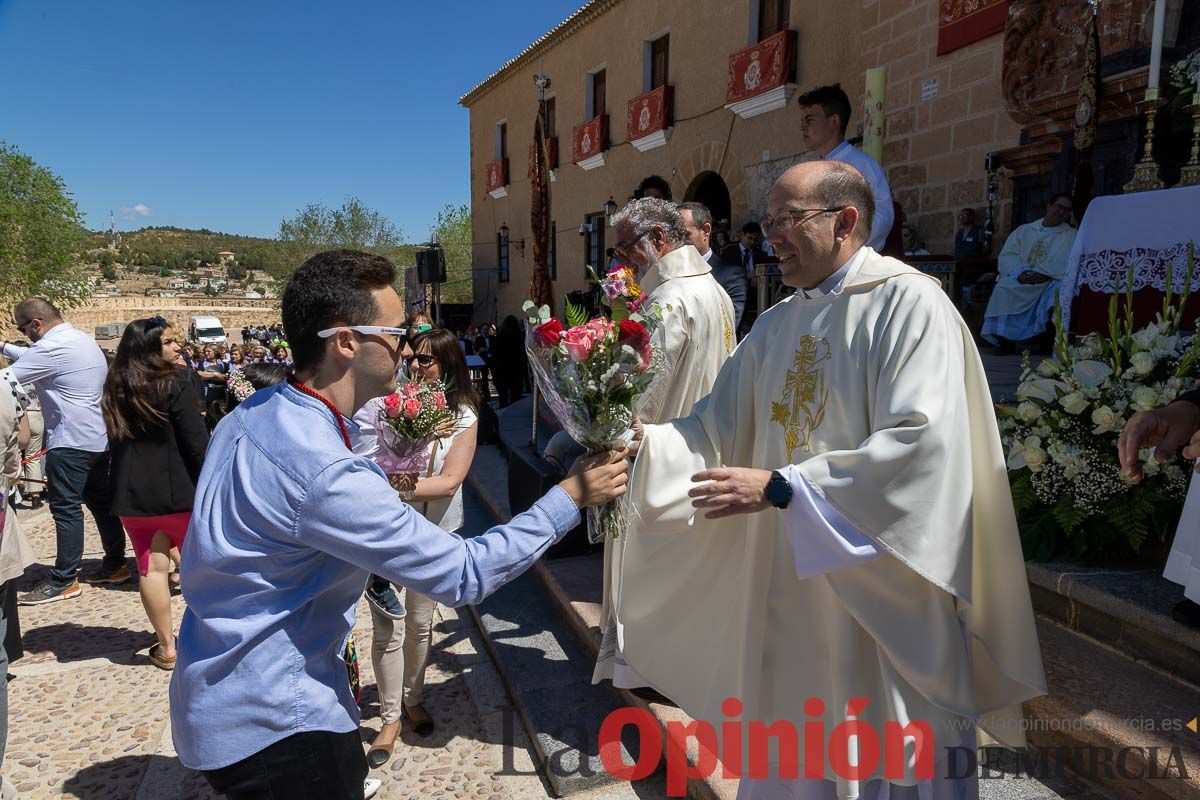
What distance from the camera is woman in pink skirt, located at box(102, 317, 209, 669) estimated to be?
156 inches

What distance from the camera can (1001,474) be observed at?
1.91 meters

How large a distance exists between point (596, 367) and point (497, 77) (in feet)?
74.4

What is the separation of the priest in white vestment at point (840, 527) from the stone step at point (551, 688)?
0.79 metres

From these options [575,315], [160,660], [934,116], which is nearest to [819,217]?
[575,315]

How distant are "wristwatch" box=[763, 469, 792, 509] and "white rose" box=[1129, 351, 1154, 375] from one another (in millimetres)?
2035

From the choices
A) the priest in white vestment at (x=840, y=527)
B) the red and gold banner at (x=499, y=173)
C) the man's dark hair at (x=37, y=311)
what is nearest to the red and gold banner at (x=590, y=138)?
the red and gold banner at (x=499, y=173)

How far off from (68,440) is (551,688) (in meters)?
3.87

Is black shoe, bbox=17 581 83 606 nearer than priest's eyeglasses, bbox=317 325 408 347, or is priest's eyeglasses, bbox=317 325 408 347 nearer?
priest's eyeglasses, bbox=317 325 408 347

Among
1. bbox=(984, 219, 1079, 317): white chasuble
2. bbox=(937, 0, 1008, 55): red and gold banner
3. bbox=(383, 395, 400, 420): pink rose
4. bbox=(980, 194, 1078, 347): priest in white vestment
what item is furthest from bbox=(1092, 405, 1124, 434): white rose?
bbox=(937, 0, 1008, 55): red and gold banner

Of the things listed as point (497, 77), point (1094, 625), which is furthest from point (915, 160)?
point (497, 77)

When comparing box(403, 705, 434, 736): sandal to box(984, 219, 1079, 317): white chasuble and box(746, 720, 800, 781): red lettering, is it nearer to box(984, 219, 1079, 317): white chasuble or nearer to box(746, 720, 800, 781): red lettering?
box(746, 720, 800, 781): red lettering

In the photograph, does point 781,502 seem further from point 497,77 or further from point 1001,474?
point 497,77

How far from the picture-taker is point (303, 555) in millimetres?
1569

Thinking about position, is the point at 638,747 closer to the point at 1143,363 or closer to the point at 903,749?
the point at 903,749
